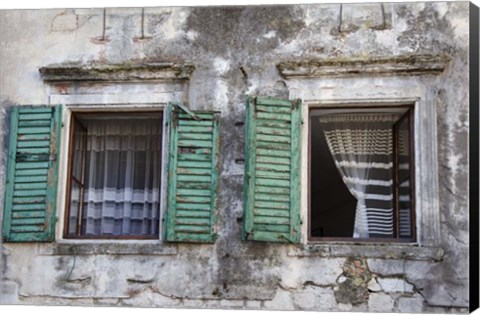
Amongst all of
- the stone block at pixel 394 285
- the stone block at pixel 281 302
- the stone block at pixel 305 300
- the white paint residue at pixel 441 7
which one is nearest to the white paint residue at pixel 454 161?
the stone block at pixel 394 285

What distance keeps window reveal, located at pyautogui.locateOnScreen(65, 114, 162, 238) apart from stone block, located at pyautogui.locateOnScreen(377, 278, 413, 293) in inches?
85.9

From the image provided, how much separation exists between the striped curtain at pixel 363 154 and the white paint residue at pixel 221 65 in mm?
1028

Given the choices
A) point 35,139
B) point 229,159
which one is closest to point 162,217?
point 229,159

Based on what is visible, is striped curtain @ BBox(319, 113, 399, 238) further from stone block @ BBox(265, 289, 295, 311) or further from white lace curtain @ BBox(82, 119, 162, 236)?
white lace curtain @ BBox(82, 119, 162, 236)

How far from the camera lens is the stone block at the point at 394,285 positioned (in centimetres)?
823

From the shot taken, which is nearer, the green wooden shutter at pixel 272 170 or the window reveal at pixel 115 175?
the green wooden shutter at pixel 272 170

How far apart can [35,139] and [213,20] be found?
6.62ft

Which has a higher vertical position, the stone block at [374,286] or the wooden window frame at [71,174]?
the wooden window frame at [71,174]

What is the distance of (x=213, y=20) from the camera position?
9.00 metres

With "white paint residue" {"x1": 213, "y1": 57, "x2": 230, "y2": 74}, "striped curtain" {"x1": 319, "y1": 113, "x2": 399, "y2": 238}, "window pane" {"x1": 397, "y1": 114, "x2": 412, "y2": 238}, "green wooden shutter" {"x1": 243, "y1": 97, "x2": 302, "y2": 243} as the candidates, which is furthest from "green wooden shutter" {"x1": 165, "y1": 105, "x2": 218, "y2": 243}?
"window pane" {"x1": 397, "y1": 114, "x2": 412, "y2": 238}

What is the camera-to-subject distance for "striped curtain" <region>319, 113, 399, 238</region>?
8.80 m

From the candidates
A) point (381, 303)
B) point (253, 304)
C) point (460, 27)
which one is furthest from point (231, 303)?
point (460, 27)

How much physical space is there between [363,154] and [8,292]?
352 centimetres

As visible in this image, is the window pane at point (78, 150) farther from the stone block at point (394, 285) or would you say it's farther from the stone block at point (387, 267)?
the stone block at point (394, 285)
